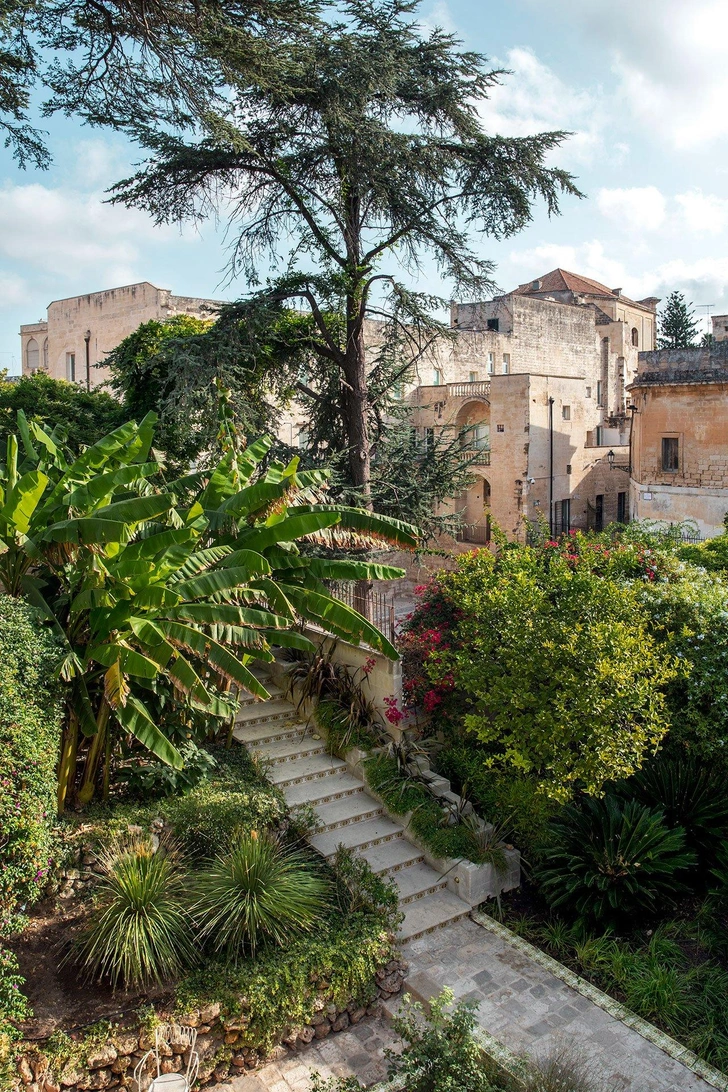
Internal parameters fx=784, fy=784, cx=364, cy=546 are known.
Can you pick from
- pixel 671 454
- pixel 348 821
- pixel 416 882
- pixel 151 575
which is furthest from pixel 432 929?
pixel 671 454

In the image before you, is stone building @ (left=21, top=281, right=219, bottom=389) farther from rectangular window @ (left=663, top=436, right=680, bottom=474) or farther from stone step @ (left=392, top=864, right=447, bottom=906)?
stone step @ (left=392, top=864, right=447, bottom=906)

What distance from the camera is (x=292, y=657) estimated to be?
1248cm

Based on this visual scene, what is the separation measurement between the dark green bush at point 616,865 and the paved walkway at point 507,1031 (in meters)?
0.87

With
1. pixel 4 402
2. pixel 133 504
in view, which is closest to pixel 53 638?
pixel 133 504

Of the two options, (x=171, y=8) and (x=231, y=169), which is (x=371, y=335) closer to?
(x=231, y=169)

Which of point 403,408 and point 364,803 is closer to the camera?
point 364,803

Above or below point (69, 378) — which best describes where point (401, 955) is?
below

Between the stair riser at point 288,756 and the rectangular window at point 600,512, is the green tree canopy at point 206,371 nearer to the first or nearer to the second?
the stair riser at point 288,756

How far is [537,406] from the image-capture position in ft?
96.6

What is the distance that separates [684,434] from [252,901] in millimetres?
22418

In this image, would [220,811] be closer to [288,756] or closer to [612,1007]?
[288,756]

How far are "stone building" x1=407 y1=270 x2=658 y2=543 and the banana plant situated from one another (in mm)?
14485

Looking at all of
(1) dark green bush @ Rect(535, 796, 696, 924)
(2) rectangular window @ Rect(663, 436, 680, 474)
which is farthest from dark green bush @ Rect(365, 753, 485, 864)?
(2) rectangular window @ Rect(663, 436, 680, 474)

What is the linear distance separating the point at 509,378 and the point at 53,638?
24.2 meters
